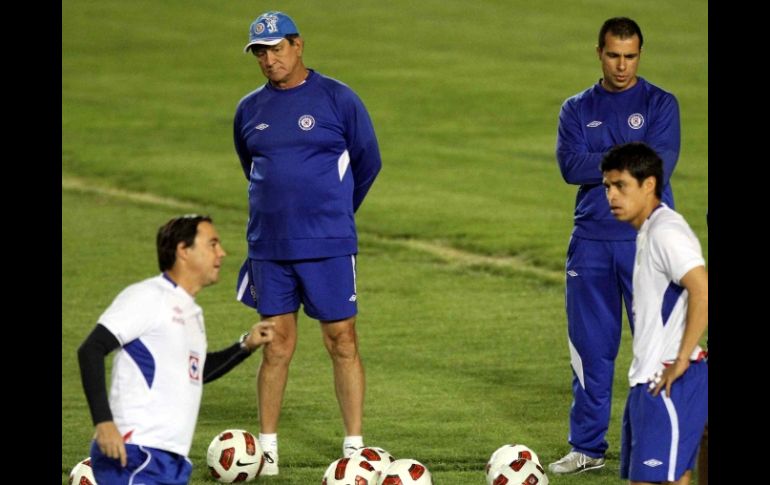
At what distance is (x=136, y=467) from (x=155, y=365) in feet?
1.29

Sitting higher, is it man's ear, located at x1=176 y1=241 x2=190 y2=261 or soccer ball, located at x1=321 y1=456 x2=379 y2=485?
man's ear, located at x1=176 y1=241 x2=190 y2=261

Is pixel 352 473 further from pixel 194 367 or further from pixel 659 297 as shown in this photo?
pixel 659 297

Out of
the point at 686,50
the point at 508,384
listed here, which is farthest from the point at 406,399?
the point at 686,50

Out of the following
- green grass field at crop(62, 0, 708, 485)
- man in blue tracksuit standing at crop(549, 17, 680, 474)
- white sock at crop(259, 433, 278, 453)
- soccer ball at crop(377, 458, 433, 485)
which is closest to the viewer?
soccer ball at crop(377, 458, 433, 485)

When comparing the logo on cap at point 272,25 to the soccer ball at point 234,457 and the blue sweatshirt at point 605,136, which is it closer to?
the blue sweatshirt at point 605,136

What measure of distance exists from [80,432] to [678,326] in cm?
Result: 483

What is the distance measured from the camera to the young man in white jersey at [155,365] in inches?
217

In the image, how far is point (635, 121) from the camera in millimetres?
7879

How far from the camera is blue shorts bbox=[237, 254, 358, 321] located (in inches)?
313

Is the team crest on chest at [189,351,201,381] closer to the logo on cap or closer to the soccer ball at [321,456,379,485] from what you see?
the soccer ball at [321,456,379,485]

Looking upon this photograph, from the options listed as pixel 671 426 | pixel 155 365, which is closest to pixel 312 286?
pixel 155 365

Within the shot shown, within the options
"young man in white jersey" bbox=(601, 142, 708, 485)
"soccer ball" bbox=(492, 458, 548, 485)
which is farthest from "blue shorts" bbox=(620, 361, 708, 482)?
"soccer ball" bbox=(492, 458, 548, 485)

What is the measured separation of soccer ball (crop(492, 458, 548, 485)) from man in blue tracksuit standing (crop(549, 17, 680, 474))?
0.73 m
